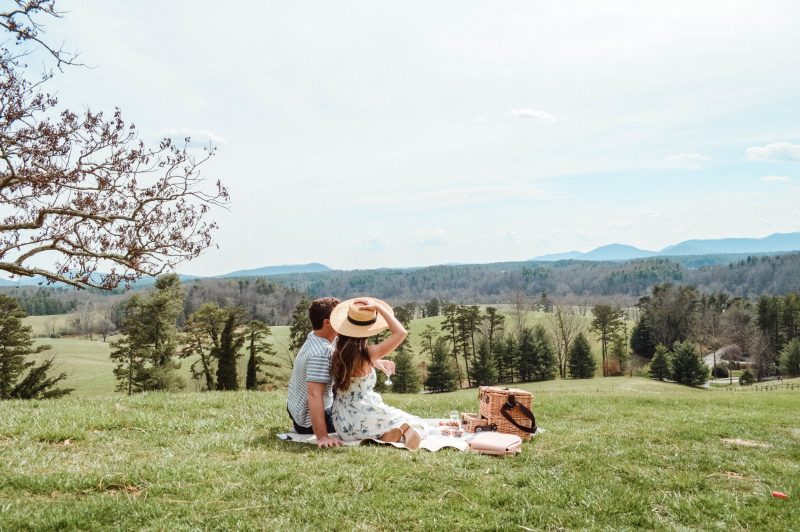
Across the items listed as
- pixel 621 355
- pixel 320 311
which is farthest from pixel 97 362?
pixel 320 311

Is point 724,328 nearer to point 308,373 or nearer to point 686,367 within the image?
Answer: point 686,367

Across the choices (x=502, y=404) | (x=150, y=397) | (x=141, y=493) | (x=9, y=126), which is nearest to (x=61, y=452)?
(x=141, y=493)

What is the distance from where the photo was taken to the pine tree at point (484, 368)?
89.7 m

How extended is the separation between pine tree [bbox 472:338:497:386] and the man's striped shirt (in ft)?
271

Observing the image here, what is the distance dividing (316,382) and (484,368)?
84.2m

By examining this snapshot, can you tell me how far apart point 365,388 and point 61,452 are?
408cm

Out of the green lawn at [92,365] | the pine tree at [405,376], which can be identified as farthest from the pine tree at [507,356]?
the green lawn at [92,365]

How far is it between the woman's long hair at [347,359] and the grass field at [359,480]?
3.40 feet

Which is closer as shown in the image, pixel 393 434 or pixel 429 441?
pixel 393 434

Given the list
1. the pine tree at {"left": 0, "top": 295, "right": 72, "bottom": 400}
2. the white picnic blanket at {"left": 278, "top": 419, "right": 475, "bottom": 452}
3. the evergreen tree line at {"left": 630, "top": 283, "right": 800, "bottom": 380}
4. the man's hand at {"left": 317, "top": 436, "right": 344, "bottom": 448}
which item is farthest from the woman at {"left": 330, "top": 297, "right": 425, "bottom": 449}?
the evergreen tree line at {"left": 630, "top": 283, "right": 800, "bottom": 380}

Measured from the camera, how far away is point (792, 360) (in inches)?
3553

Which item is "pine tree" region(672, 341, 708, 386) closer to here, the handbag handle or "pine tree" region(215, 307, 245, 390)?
"pine tree" region(215, 307, 245, 390)

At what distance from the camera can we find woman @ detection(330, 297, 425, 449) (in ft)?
26.6

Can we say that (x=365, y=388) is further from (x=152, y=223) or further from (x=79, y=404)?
(x=152, y=223)
